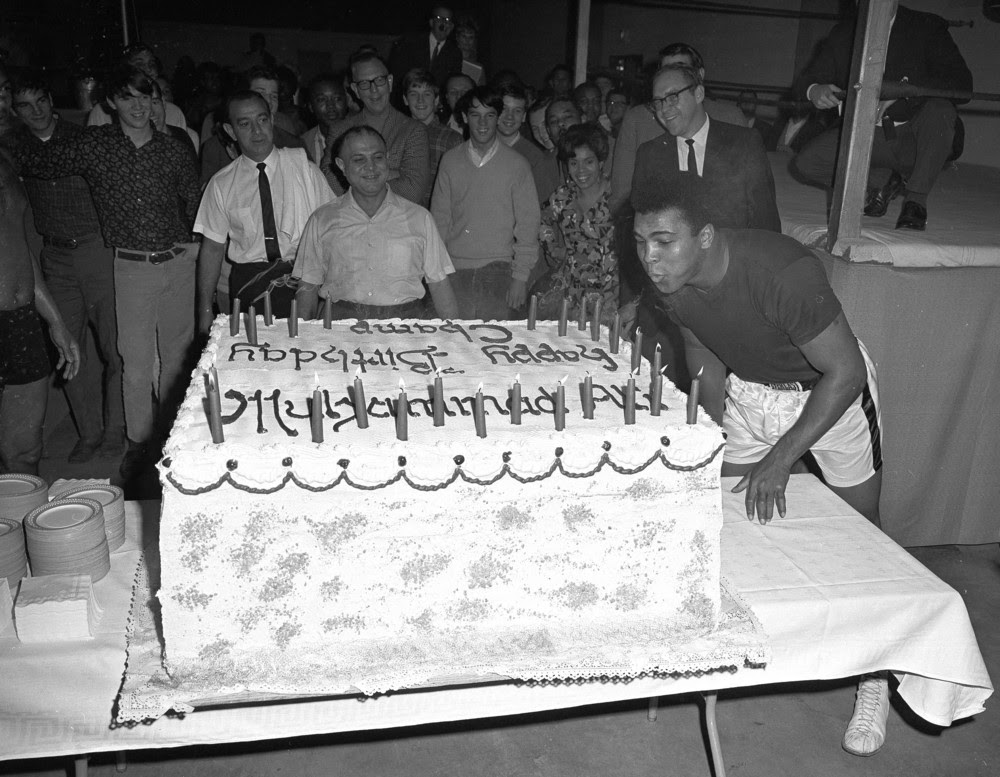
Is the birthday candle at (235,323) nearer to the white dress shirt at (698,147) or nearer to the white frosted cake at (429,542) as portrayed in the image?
the white frosted cake at (429,542)

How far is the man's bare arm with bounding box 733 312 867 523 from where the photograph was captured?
8.36ft

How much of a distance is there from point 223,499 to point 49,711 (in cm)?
71

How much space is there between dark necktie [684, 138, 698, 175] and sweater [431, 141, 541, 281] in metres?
1.13

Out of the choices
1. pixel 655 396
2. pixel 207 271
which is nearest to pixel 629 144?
pixel 207 271

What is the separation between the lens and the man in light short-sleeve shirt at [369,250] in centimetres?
380

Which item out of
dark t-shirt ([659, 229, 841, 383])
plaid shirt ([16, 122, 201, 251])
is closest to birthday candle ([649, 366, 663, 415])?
dark t-shirt ([659, 229, 841, 383])

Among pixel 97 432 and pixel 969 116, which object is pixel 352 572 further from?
pixel 969 116

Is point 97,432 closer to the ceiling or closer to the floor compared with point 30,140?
closer to the floor

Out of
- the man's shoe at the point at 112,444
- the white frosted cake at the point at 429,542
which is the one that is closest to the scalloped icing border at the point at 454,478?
the white frosted cake at the point at 429,542

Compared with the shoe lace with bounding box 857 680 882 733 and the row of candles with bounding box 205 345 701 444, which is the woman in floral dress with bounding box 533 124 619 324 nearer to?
the shoe lace with bounding box 857 680 882 733

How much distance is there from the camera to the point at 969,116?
7.93 metres

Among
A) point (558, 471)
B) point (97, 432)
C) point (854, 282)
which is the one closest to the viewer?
point (558, 471)

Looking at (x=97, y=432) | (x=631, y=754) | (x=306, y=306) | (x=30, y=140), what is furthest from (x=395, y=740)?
(x=30, y=140)

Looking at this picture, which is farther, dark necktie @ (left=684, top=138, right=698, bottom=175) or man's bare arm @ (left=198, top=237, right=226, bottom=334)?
man's bare arm @ (left=198, top=237, right=226, bottom=334)
